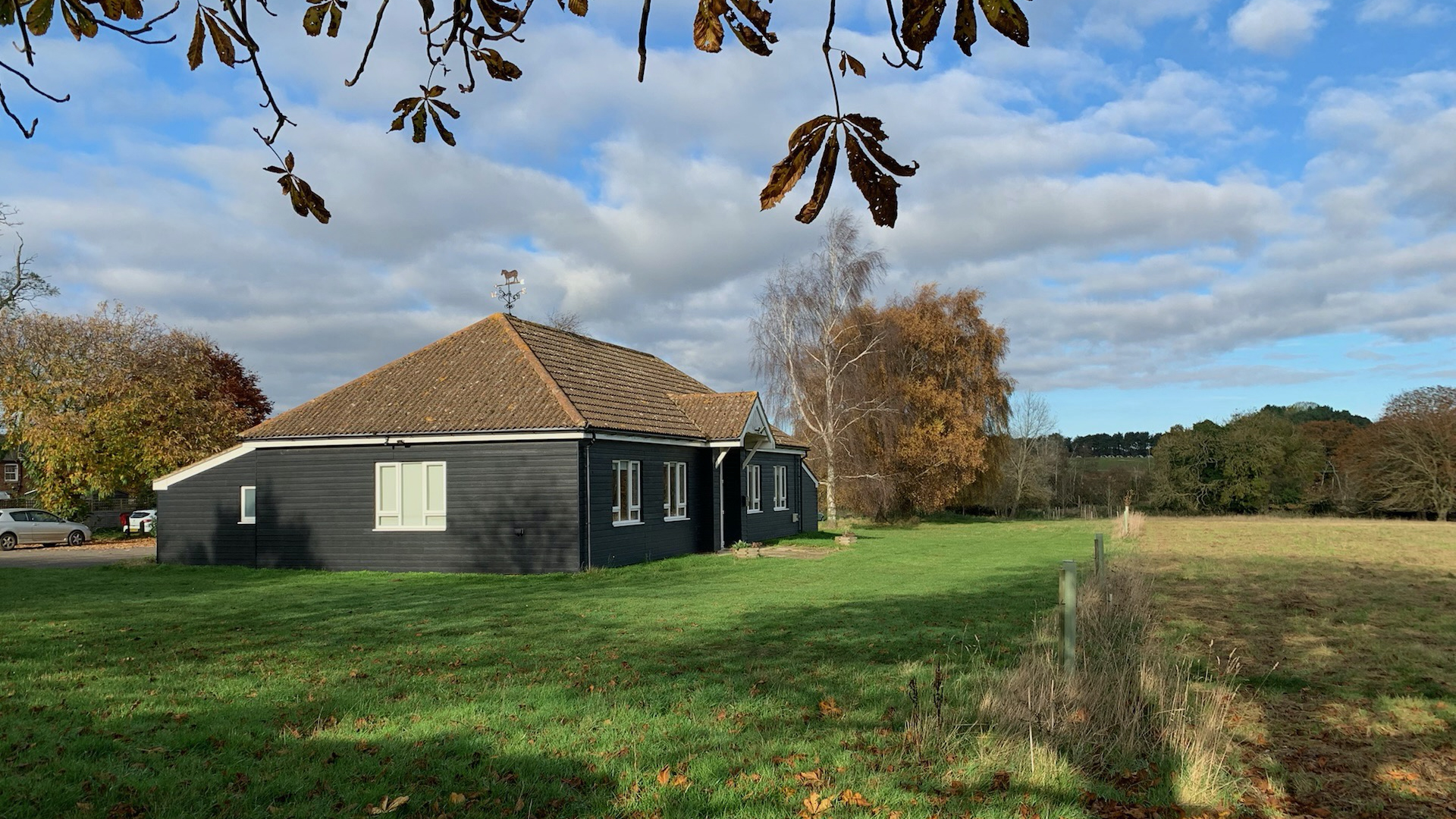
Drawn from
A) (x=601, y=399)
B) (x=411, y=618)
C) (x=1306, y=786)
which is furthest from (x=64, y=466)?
(x=1306, y=786)

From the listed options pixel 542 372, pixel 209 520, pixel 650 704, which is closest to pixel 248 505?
pixel 209 520

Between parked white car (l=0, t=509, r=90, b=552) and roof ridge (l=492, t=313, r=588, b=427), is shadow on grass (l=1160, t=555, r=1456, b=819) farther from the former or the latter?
parked white car (l=0, t=509, r=90, b=552)

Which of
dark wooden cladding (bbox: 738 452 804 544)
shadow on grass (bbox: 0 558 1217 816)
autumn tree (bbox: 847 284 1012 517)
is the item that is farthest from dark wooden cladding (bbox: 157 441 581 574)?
autumn tree (bbox: 847 284 1012 517)

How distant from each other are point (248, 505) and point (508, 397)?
7.12 m

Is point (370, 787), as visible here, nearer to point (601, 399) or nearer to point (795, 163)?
point (795, 163)

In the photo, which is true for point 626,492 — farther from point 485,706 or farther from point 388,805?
point 388,805

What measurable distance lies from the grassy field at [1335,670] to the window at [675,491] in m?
11.1

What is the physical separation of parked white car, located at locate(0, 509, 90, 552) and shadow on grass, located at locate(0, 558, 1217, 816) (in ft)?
69.7

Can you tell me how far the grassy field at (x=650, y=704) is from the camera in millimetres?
5062

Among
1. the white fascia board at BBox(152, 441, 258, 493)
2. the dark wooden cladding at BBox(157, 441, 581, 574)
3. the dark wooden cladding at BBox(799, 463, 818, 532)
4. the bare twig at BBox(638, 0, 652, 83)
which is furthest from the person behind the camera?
the dark wooden cladding at BBox(799, 463, 818, 532)

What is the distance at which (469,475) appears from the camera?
19781mm

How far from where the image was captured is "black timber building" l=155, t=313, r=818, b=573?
19453 mm

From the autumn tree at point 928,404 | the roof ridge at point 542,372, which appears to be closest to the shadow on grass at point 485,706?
the roof ridge at point 542,372

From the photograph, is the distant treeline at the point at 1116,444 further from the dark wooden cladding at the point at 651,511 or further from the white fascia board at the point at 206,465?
the white fascia board at the point at 206,465
